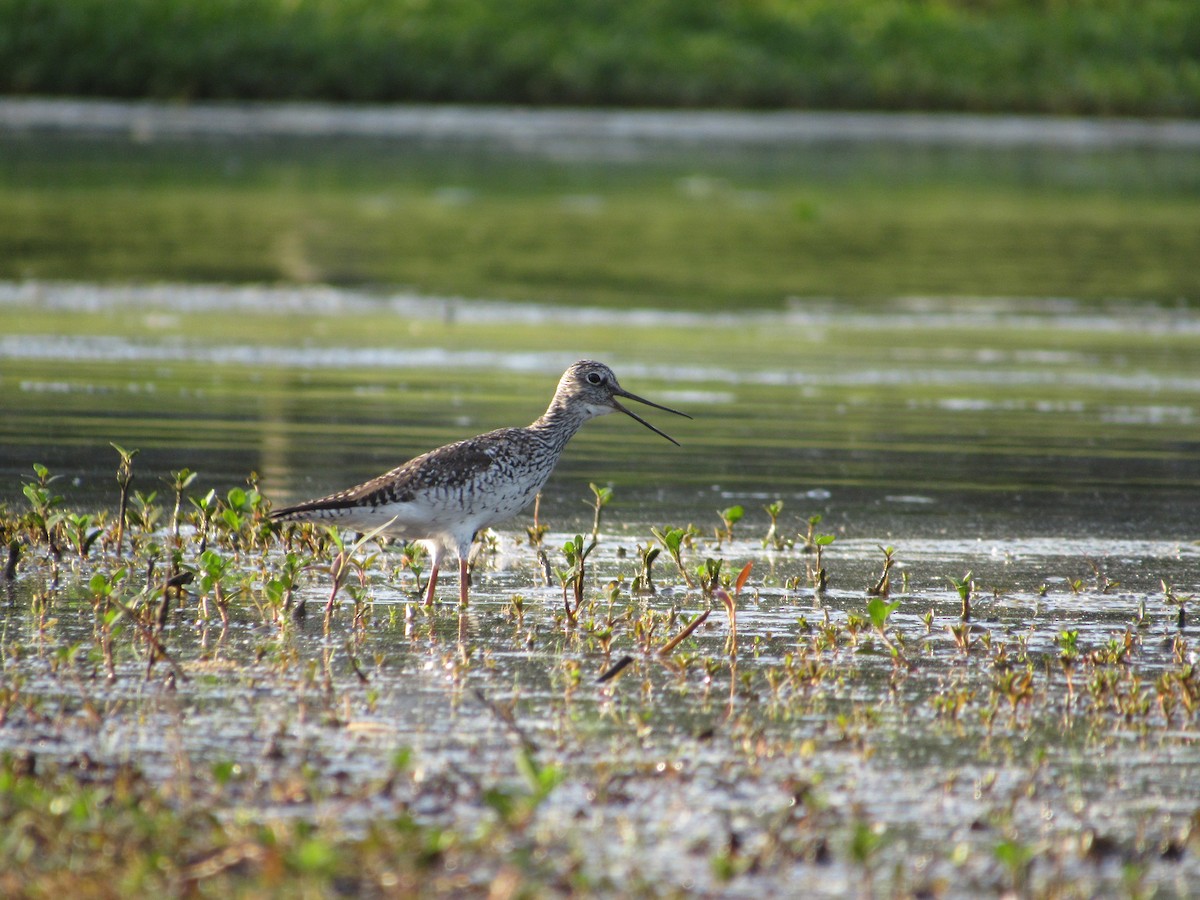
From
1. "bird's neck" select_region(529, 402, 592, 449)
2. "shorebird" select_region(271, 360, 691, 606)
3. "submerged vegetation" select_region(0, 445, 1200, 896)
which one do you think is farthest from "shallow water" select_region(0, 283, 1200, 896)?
"bird's neck" select_region(529, 402, 592, 449)

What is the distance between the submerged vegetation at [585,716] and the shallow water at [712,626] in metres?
0.02

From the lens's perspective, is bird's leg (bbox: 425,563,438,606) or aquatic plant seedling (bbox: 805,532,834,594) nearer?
bird's leg (bbox: 425,563,438,606)

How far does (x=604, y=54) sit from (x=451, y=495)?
114 feet

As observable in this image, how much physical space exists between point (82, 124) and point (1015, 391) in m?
24.7

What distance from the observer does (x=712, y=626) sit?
752 centimetres

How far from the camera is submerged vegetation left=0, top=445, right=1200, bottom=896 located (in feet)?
16.1

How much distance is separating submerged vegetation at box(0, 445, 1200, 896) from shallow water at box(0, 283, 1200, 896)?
2cm

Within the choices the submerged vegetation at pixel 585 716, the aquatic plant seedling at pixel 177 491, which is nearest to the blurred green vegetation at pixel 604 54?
the aquatic plant seedling at pixel 177 491

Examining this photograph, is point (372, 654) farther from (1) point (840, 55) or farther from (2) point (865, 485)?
(1) point (840, 55)

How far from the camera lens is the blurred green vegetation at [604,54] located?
38969 millimetres

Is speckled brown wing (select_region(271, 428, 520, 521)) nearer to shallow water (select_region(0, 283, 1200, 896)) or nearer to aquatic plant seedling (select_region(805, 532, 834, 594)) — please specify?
shallow water (select_region(0, 283, 1200, 896))

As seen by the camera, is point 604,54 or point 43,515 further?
point 604,54

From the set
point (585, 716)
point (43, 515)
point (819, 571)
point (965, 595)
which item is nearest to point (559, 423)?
point (819, 571)

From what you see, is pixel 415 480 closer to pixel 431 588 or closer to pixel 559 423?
pixel 431 588
